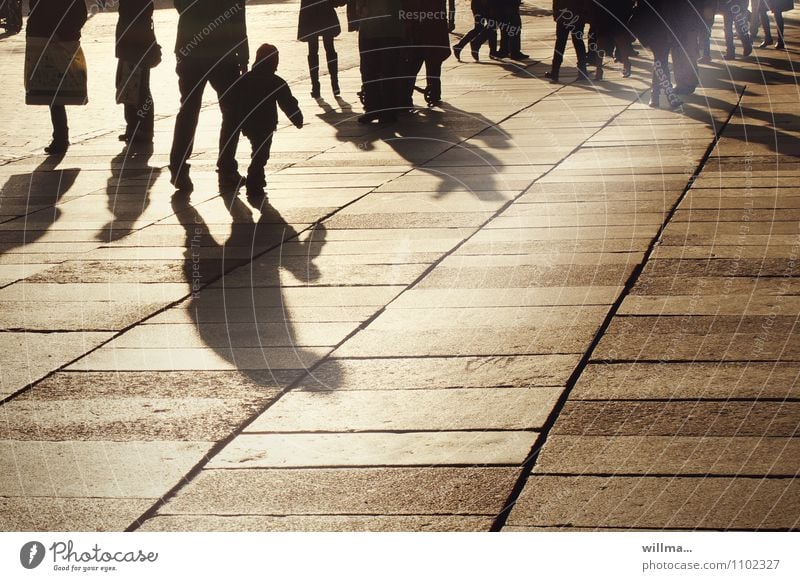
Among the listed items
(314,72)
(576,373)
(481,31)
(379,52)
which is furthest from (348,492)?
(481,31)

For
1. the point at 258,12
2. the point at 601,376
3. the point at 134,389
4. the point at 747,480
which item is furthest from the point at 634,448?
the point at 258,12

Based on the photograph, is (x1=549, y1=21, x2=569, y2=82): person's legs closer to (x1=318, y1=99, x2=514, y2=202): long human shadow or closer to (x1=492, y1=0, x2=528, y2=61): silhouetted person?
(x1=492, y1=0, x2=528, y2=61): silhouetted person

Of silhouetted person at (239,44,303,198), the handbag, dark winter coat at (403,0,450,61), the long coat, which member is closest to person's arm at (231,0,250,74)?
silhouetted person at (239,44,303,198)

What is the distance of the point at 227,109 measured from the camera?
31.4 feet

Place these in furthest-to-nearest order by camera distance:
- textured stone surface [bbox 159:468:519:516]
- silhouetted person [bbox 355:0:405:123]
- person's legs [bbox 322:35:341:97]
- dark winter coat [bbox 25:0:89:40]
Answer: person's legs [bbox 322:35:341:97]
silhouetted person [bbox 355:0:405:123]
dark winter coat [bbox 25:0:89:40]
textured stone surface [bbox 159:468:519:516]

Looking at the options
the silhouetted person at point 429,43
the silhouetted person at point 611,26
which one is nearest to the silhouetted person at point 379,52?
the silhouetted person at point 429,43

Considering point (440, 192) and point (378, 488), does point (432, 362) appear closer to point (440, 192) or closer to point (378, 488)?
point (378, 488)

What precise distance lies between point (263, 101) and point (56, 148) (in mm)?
3187

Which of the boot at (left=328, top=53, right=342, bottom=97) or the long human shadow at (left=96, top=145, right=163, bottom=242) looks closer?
the long human shadow at (left=96, top=145, right=163, bottom=242)

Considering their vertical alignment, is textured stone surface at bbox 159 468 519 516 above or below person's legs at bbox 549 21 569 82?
above

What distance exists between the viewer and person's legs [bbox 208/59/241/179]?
9.36m

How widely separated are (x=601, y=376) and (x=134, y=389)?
1.71 m

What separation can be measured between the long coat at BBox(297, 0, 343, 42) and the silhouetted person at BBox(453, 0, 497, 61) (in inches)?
156

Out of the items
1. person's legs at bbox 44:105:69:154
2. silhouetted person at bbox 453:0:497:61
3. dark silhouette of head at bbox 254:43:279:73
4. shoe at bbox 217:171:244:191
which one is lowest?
silhouetted person at bbox 453:0:497:61
